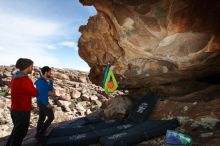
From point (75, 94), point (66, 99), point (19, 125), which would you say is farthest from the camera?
point (75, 94)

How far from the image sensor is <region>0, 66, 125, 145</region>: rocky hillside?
75.8 feet

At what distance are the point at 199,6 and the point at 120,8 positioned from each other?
7.69 feet

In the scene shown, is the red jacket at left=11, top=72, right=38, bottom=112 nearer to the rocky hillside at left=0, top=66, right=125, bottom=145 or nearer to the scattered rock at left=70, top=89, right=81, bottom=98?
the rocky hillside at left=0, top=66, right=125, bottom=145

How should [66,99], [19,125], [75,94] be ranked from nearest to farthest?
[19,125] < [66,99] < [75,94]

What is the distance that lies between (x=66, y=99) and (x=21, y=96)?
73.8ft

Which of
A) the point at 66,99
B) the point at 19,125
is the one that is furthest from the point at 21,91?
the point at 66,99

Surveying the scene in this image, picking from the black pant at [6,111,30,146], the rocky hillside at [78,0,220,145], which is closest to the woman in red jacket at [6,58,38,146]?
the black pant at [6,111,30,146]

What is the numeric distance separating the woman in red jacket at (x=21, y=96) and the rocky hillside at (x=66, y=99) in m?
13.5

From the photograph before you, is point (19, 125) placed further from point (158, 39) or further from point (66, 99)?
point (66, 99)

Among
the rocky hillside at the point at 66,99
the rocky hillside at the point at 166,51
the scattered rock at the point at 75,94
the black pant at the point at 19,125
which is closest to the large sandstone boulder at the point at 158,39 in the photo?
the rocky hillside at the point at 166,51

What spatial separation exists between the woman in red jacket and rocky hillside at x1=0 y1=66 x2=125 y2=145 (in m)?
13.5


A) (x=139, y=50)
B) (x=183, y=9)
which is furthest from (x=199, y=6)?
(x=139, y=50)

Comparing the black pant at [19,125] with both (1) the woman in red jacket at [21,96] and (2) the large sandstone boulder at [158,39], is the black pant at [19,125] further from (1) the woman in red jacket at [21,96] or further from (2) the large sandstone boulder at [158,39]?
(2) the large sandstone boulder at [158,39]

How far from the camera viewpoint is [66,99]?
2916 cm
